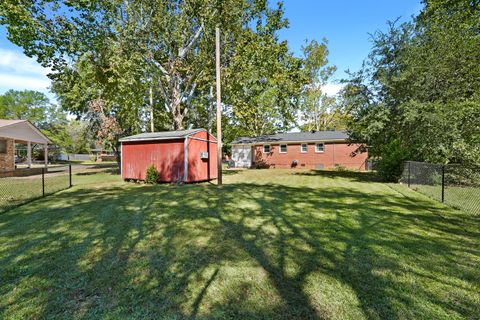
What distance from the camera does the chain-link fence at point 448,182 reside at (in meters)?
8.19

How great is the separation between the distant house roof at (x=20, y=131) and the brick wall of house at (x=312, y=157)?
65.1ft

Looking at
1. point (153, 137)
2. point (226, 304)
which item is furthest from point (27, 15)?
point (226, 304)

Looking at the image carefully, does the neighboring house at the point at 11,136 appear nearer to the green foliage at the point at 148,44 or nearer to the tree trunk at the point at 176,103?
the green foliage at the point at 148,44

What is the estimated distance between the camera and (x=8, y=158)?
19.6m

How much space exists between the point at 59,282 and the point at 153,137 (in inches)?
432

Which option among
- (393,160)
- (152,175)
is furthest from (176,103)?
(393,160)

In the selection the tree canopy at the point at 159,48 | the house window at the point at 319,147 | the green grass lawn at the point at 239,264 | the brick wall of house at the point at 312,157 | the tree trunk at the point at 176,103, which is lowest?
the green grass lawn at the point at 239,264

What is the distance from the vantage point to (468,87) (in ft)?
38.0

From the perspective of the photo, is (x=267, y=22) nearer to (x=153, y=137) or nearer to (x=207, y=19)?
(x=207, y=19)

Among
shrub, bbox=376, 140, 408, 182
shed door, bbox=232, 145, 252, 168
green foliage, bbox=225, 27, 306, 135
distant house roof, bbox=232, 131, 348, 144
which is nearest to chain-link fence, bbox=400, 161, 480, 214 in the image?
shrub, bbox=376, 140, 408, 182

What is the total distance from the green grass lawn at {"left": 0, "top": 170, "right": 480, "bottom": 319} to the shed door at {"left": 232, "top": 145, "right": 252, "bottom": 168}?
66.9 ft

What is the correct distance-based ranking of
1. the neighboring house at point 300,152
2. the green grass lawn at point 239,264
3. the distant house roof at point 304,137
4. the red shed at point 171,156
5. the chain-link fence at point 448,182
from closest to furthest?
the green grass lawn at point 239,264
the chain-link fence at point 448,182
the red shed at point 171,156
the neighboring house at point 300,152
the distant house roof at point 304,137

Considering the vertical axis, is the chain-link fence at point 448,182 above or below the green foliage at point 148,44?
below

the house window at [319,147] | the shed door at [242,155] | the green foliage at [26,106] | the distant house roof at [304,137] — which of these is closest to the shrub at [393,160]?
the distant house roof at [304,137]
